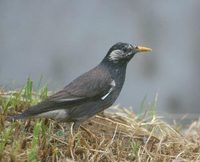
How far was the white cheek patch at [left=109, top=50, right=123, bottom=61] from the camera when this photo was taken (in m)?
8.25

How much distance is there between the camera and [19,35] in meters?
10.3

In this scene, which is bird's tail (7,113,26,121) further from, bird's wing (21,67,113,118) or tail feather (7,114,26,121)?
bird's wing (21,67,113,118)

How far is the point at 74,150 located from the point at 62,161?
7.4 inches

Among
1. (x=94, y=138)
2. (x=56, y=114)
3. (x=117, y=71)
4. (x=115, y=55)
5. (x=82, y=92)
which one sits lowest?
(x=94, y=138)

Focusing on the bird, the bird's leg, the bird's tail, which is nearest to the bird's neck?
the bird

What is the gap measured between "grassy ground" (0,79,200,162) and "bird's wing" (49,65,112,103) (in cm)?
20

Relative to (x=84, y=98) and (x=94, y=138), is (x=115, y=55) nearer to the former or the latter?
(x=84, y=98)

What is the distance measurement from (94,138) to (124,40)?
3200 mm

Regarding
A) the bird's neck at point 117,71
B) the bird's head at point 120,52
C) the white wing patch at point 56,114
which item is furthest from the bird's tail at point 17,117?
the bird's head at point 120,52

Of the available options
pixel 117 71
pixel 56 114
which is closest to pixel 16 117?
pixel 56 114

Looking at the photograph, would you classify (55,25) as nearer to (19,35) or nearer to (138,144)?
(19,35)

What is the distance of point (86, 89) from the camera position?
7812 mm

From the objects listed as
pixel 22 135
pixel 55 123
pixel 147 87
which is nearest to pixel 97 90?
pixel 55 123

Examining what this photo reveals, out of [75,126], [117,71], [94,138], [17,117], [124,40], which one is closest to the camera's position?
[17,117]
